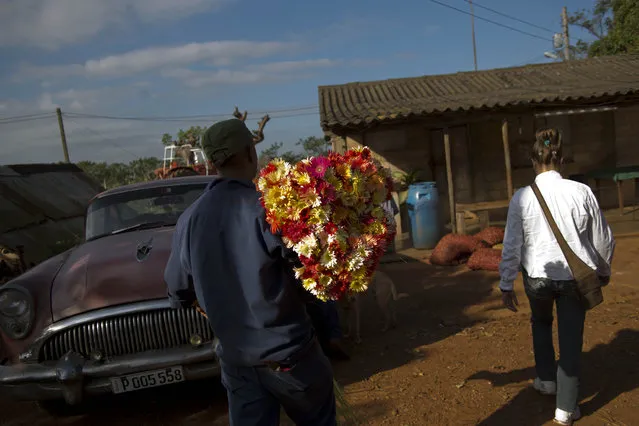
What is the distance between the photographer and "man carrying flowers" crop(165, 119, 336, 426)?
1757 mm

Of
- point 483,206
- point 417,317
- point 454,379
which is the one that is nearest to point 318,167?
point 454,379

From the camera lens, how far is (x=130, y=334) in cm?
339

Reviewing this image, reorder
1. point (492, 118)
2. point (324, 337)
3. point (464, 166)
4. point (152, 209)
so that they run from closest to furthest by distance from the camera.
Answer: point (324, 337), point (152, 209), point (492, 118), point (464, 166)

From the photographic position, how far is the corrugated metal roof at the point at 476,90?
9852 millimetres

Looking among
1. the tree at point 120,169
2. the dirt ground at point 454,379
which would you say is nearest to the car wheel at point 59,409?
the dirt ground at point 454,379

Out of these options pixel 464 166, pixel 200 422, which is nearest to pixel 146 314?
pixel 200 422

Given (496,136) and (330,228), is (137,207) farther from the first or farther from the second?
(496,136)

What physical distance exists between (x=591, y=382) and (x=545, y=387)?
466mm

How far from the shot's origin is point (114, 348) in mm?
3369

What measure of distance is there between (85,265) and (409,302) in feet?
12.4

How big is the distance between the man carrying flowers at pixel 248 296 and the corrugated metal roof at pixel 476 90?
8117 mm

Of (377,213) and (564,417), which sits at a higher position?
(377,213)

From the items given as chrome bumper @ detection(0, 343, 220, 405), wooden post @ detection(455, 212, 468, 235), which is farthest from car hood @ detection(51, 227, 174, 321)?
wooden post @ detection(455, 212, 468, 235)

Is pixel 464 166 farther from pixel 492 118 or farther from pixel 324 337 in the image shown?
pixel 324 337
